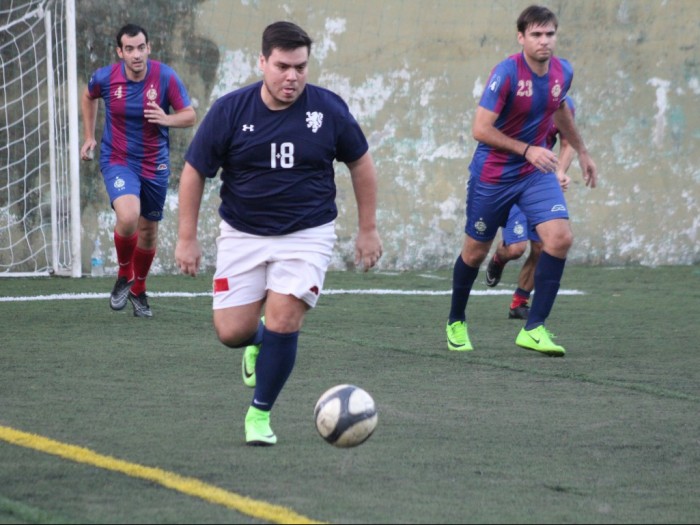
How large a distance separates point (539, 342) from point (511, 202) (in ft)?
2.82

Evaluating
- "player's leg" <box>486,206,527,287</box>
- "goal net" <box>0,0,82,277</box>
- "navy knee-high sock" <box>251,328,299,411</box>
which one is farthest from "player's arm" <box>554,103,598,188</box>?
"goal net" <box>0,0,82,277</box>

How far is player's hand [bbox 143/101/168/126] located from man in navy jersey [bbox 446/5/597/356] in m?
2.51

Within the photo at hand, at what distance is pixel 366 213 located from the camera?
543 centimetres

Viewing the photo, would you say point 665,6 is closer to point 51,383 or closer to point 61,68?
point 61,68

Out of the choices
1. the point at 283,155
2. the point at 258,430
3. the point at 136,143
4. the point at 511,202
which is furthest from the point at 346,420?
the point at 136,143

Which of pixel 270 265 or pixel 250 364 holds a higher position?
pixel 270 265

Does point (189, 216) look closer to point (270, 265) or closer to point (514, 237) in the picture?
point (270, 265)

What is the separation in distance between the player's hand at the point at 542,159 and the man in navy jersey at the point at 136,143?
2914 millimetres

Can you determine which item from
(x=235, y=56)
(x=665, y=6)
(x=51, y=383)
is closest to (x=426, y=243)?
(x=235, y=56)

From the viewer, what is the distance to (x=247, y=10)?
41.5 ft

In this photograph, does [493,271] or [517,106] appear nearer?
[517,106]

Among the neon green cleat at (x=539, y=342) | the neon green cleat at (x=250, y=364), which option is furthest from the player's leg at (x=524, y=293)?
the neon green cleat at (x=250, y=364)

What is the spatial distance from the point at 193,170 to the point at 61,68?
734 centimetres

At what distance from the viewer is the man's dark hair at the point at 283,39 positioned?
511 centimetres
